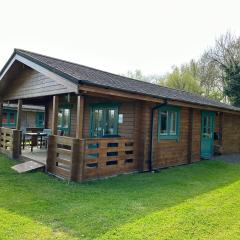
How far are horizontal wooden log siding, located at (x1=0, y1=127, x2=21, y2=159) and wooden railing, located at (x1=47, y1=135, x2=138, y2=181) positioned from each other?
2651mm

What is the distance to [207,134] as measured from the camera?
12734 mm

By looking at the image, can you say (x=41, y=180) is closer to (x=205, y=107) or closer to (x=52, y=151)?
(x=52, y=151)

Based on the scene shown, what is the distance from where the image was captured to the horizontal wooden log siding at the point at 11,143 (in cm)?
987

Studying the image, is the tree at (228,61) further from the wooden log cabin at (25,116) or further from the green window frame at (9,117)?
the green window frame at (9,117)

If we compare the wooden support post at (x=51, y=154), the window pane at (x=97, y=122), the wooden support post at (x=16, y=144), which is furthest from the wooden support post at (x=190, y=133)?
the wooden support post at (x=16, y=144)

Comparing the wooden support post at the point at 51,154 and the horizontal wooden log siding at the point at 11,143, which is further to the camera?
the horizontal wooden log siding at the point at 11,143

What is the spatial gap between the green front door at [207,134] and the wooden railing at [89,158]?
502cm

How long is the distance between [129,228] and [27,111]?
21.6 meters

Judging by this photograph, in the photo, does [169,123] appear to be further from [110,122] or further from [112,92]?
[112,92]

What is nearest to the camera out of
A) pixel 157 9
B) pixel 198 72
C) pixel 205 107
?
pixel 157 9

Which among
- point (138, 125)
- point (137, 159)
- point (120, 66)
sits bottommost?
point (137, 159)

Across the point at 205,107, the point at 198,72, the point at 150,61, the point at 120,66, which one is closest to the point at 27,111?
the point at 205,107

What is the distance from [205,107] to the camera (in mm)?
11375

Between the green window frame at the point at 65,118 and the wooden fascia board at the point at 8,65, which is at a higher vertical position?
the wooden fascia board at the point at 8,65
